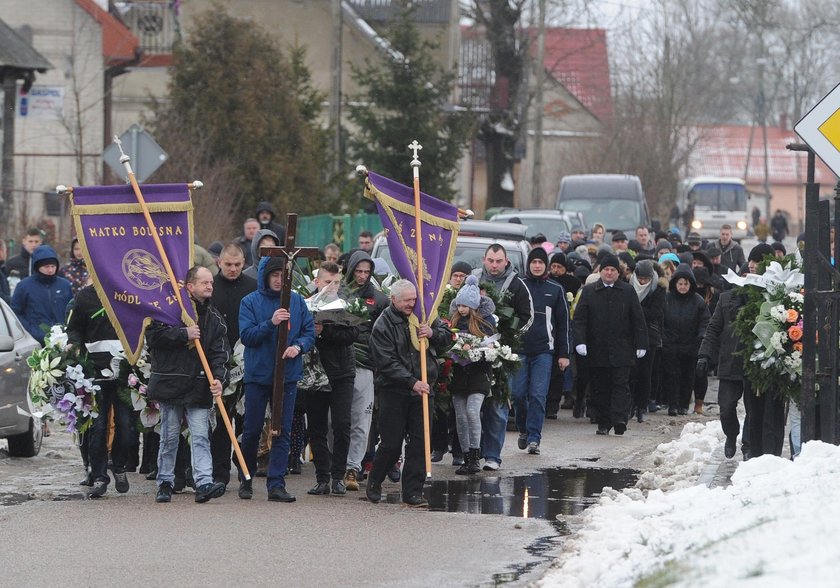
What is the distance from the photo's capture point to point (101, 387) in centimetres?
1238

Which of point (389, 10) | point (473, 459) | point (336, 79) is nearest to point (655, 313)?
point (473, 459)

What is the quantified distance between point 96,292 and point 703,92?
76.7 metres

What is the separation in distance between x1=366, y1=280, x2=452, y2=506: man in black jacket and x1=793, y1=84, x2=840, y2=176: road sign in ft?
10.3

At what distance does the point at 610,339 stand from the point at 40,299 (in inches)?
234

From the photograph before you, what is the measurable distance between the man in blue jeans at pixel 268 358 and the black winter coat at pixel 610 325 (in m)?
5.74

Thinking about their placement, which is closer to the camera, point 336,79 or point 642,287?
point 642,287

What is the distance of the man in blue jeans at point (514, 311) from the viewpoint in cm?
1419

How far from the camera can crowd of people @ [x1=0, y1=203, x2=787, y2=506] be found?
39.3 feet

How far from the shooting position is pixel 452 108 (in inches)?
1639

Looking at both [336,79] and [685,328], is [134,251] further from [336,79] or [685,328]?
[336,79]

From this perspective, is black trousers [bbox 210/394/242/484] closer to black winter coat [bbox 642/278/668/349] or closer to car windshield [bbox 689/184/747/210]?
black winter coat [bbox 642/278/668/349]

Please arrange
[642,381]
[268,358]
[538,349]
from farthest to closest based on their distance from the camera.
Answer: [642,381]
[538,349]
[268,358]

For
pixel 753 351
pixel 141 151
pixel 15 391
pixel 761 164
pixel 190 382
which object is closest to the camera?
pixel 190 382

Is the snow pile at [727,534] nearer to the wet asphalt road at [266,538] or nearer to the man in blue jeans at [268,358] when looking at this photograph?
the wet asphalt road at [266,538]
